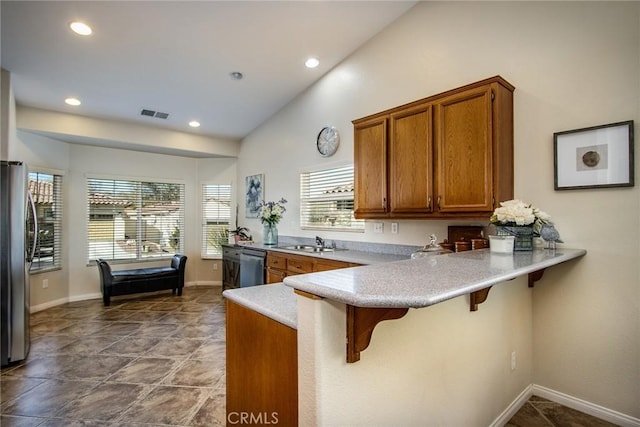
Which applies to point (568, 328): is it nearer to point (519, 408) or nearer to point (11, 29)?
point (519, 408)

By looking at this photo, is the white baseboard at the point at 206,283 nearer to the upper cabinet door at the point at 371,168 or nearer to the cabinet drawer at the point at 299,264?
the cabinet drawer at the point at 299,264

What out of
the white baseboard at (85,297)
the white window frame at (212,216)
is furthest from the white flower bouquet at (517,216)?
the white baseboard at (85,297)

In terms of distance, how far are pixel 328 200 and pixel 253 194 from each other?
1947 mm

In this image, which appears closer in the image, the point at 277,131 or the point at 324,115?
the point at 324,115

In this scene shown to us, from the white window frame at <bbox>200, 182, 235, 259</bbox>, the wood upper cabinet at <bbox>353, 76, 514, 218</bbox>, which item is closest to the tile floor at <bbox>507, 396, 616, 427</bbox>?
the wood upper cabinet at <bbox>353, 76, 514, 218</bbox>

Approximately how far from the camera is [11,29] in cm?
279

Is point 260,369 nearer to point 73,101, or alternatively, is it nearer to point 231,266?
point 231,266

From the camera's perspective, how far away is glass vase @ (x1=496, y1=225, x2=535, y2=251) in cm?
204

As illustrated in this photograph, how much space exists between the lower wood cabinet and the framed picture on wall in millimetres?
3997

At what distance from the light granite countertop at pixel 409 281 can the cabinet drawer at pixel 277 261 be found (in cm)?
249

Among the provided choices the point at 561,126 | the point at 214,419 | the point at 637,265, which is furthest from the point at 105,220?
the point at 637,265

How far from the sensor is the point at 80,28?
2.86 metres

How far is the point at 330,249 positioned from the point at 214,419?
224 centimetres

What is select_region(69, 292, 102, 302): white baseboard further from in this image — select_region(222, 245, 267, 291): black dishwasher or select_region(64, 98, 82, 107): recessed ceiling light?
select_region(64, 98, 82, 107): recessed ceiling light
